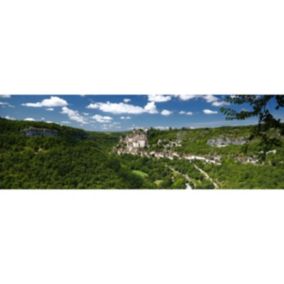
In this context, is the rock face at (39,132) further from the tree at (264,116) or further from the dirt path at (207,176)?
the tree at (264,116)

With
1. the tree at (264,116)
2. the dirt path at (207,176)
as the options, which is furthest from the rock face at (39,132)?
the tree at (264,116)

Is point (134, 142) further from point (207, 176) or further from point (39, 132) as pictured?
point (39, 132)

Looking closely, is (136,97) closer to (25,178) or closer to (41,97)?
(41,97)

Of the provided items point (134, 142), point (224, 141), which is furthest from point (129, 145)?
point (224, 141)

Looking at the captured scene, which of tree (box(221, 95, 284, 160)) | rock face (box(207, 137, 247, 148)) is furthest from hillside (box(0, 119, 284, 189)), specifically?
tree (box(221, 95, 284, 160))

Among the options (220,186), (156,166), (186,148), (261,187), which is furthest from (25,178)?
(261,187)
